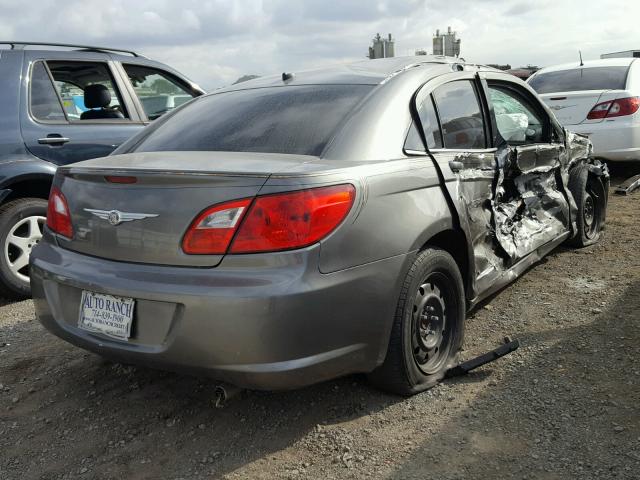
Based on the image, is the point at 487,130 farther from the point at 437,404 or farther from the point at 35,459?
the point at 35,459

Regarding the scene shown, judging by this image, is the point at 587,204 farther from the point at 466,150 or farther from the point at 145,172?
the point at 145,172

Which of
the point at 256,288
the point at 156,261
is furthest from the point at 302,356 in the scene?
the point at 156,261

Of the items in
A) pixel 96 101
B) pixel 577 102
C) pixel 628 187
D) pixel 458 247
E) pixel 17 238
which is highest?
pixel 96 101

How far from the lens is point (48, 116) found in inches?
189

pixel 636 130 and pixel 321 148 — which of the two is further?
pixel 636 130

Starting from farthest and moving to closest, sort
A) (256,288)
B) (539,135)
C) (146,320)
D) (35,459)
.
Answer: (539,135), (35,459), (146,320), (256,288)

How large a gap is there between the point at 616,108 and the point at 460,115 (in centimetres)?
501

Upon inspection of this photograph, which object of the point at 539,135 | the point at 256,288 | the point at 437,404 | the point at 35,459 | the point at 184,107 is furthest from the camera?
the point at 539,135

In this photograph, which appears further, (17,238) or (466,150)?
(17,238)

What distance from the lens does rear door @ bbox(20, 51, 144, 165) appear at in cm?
469

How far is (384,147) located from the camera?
9.10 feet

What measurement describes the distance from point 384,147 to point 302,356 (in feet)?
3.29

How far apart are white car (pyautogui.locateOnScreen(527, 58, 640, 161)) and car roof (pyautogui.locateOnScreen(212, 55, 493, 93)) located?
179 inches

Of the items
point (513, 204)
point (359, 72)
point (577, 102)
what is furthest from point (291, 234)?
point (577, 102)
